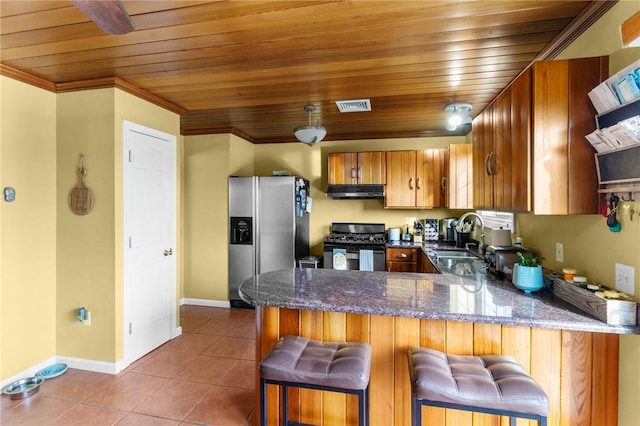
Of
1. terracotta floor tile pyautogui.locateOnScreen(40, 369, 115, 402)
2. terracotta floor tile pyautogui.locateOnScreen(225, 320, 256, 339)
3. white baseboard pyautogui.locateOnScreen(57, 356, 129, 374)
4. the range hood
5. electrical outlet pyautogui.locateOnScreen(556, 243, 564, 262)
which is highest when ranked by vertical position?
the range hood

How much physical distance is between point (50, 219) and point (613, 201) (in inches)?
158

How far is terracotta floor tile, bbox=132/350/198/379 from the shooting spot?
2.64 m

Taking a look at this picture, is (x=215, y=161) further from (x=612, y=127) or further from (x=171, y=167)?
(x=612, y=127)

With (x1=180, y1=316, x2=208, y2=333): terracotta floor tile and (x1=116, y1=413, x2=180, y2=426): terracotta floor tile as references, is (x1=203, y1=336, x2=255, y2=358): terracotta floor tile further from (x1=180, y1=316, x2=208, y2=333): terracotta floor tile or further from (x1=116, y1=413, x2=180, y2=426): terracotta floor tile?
(x1=116, y1=413, x2=180, y2=426): terracotta floor tile

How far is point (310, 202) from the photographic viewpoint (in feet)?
15.2

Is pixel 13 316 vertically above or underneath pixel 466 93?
underneath

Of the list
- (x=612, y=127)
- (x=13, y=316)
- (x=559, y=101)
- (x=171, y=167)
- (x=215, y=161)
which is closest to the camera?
(x=612, y=127)

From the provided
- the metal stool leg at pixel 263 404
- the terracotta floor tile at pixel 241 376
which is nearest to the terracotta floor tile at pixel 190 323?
the terracotta floor tile at pixel 241 376

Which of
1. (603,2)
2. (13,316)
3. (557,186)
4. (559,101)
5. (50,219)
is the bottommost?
(13,316)

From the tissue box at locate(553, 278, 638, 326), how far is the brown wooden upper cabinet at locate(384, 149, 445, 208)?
8.87 feet

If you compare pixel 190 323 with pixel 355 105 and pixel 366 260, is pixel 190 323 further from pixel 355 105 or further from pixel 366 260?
pixel 355 105

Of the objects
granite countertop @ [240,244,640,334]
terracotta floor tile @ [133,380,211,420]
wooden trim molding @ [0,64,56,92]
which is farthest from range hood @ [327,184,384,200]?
wooden trim molding @ [0,64,56,92]

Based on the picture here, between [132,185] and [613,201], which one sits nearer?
[613,201]

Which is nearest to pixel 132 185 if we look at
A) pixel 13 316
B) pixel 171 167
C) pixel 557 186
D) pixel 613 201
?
pixel 171 167
